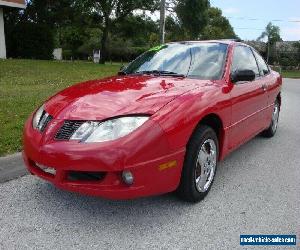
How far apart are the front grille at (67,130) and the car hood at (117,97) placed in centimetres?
5

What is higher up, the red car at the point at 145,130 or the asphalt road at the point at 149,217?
the red car at the point at 145,130

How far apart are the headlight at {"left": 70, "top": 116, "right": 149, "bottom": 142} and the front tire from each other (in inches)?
24.2

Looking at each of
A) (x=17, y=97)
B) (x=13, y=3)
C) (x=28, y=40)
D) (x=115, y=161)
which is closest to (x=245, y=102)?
(x=115, y=161)

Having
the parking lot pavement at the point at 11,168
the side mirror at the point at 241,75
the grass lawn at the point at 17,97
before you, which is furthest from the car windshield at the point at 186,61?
the grass lawn at the point at 17,97

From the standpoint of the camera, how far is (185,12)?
30.3 metres

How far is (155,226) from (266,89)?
3077 mm

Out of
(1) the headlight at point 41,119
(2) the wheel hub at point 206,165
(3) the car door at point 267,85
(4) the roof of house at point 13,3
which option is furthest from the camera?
(4) the roof of house at point 13,3

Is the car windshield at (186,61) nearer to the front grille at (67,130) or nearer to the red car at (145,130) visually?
the red car at (145,130)

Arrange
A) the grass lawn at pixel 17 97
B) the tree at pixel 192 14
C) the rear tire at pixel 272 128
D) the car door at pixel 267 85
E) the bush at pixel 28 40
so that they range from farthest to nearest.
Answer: the tree at pixel 192 14 < the bush at pixel 28 40 < the rear tire at pixel 272 128 < the car door at pixel 267 85 < the grass lawn at pixel 17 97

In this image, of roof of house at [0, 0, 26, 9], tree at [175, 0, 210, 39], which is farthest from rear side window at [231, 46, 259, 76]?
tree at [175, 0, 210, 39]

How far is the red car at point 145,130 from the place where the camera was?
318 cm

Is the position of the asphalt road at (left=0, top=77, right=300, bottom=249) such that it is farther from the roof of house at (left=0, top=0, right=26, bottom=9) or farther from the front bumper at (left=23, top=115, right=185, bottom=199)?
the roof of house at (left=0, top=0, right=26, bottom=9)

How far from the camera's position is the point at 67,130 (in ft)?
10.9

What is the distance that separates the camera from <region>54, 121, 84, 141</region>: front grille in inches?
130
